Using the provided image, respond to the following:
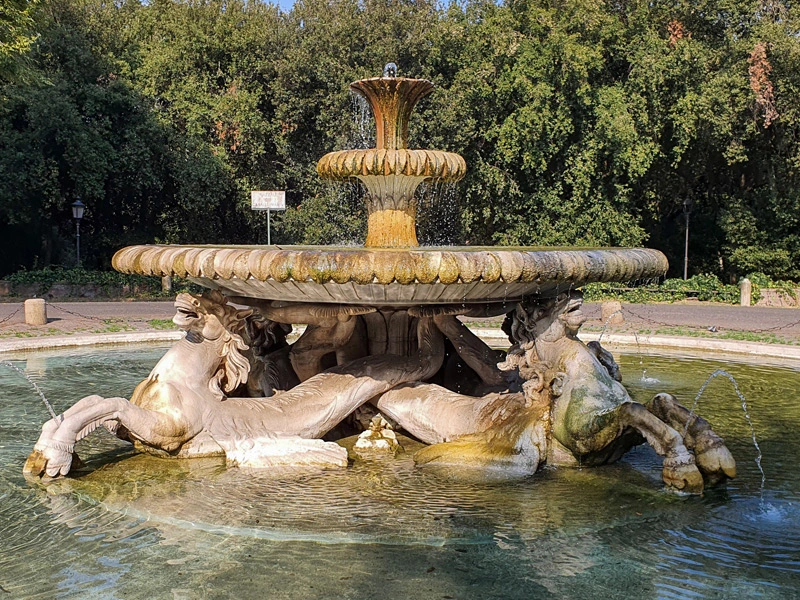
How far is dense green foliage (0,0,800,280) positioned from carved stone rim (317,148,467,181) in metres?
16.2

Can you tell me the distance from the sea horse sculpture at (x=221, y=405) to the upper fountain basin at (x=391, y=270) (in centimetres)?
35

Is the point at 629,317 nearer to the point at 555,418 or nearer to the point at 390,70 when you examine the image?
the point at 390,70

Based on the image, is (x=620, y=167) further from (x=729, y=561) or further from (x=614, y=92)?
(x=729, y=561)

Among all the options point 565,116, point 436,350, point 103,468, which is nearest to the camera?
point 103,468

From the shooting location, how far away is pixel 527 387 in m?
5.66

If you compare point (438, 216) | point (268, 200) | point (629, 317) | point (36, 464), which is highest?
point (268, 200)

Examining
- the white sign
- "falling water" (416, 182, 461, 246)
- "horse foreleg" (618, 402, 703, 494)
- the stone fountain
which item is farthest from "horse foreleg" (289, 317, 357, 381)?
"falling water" (416, 182, 461, 246)

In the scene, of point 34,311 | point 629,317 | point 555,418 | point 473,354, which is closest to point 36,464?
point 555,418

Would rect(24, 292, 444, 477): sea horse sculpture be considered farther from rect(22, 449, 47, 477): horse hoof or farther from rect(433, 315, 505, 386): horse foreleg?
rect(433, 315, 505, 386): horse foreleg

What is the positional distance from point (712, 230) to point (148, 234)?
1820 cm

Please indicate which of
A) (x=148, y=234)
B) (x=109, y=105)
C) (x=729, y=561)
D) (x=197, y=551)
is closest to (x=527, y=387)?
(x=729, y=561)

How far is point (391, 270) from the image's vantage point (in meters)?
4.96

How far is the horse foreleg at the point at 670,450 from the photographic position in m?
4.85

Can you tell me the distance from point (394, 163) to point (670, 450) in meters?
3.22
